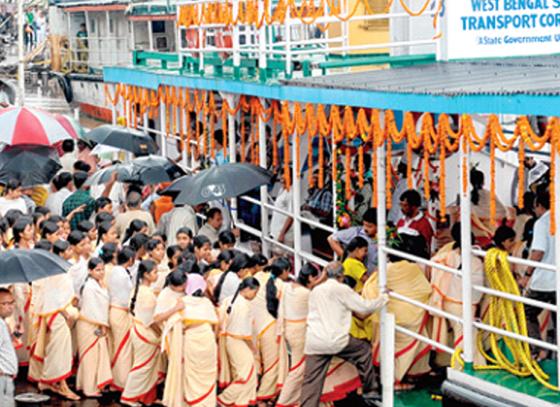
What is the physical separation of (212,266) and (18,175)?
523 cm

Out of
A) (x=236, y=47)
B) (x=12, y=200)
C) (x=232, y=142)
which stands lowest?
(x=12, y=200)

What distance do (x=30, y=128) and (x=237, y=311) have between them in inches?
248

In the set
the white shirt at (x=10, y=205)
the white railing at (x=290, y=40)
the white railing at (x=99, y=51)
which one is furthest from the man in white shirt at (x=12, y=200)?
the white railing at (x=99, y=51)

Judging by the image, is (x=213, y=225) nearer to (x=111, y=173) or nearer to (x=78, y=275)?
(x=78, y=275)

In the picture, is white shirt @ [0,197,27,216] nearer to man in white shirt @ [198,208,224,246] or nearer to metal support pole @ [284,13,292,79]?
man in white shirt @ [198,208,224,246]

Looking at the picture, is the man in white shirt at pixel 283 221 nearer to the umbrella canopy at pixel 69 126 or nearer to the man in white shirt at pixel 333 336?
the man in white shirt at pixel 333 336

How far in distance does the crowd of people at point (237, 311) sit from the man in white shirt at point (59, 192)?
2535 mm

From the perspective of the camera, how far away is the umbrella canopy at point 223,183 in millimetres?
12047

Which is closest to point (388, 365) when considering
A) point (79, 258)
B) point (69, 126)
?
point (79, 258)

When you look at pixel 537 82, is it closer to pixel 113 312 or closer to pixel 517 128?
pixel 517 128

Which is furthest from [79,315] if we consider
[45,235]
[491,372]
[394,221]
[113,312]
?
[491,372]

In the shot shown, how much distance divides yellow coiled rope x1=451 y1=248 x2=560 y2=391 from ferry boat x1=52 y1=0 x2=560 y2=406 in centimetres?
7

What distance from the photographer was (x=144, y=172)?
564 inches

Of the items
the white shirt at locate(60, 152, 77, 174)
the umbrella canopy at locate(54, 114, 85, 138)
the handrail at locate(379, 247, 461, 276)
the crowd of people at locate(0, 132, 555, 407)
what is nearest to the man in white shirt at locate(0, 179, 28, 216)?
the umbrella canopy at locate(54, 114, 85, 138)
